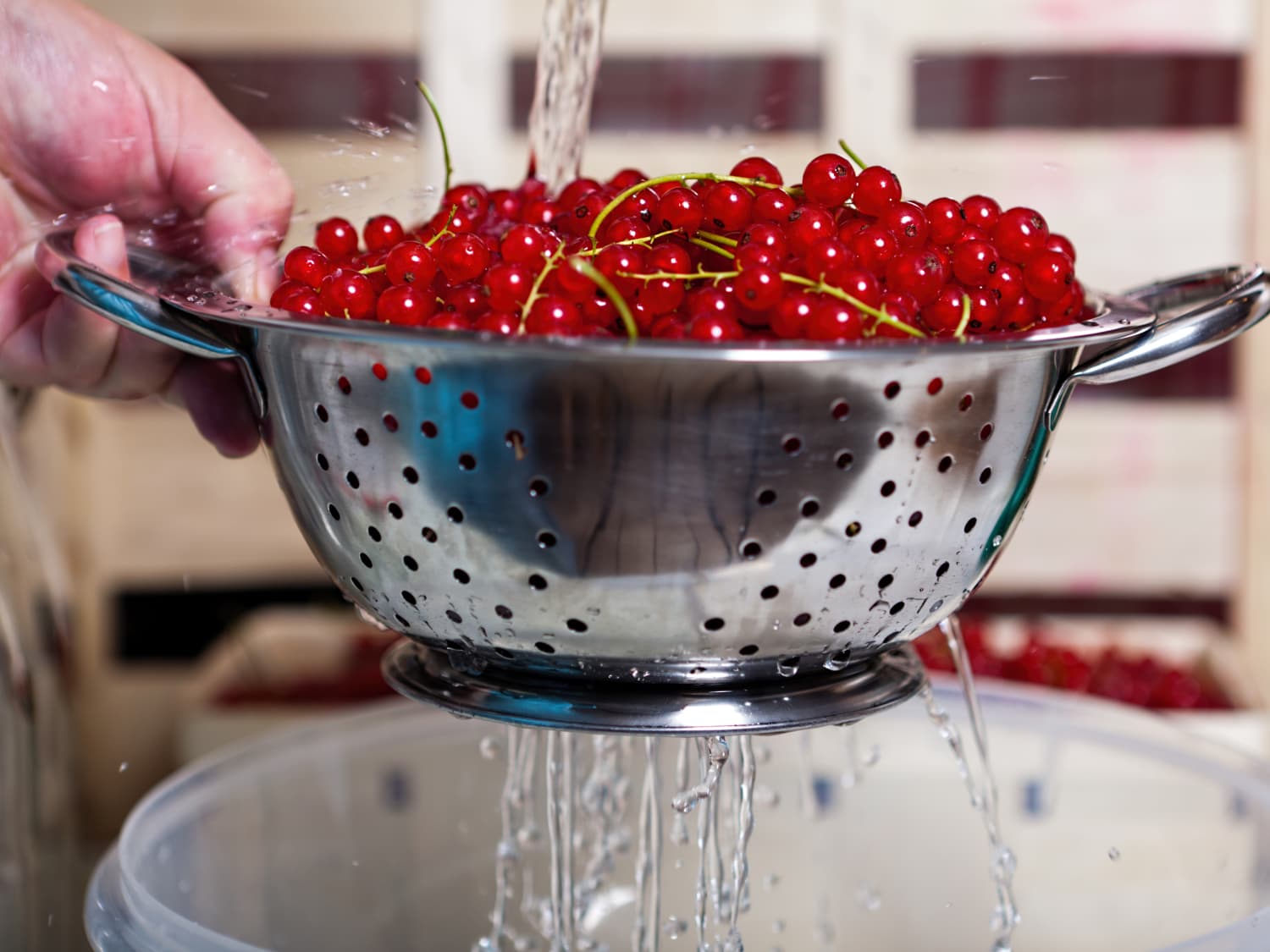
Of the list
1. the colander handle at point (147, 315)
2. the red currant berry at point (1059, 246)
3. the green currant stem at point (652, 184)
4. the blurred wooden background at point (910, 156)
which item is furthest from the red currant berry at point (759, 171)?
the blurred wooden background at point (910, 156)

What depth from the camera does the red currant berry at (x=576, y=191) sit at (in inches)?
22.3

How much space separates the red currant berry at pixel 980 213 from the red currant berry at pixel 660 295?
0.14m

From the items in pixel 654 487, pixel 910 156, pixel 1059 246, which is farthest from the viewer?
pixel 910 156

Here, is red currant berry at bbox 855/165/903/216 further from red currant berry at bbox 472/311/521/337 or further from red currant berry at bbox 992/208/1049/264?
red currant berry at bbox 472/311/521/337

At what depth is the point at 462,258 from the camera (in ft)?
1.66

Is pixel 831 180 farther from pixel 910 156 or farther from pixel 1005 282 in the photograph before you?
pixel 910 156

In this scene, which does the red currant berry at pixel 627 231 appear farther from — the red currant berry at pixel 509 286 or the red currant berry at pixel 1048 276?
the red currant berry at pixel 1048 276

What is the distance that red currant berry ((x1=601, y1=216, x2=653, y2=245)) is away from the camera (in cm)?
49

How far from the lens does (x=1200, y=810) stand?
2.24 ft

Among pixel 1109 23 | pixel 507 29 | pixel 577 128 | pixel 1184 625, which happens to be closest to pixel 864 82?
pixel 1109 23

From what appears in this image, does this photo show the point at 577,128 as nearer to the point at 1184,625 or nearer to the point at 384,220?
the point at 384,220

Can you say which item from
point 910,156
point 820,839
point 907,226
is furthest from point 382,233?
point 910,156

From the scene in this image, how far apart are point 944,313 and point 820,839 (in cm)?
38

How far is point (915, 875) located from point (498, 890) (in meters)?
0.22
